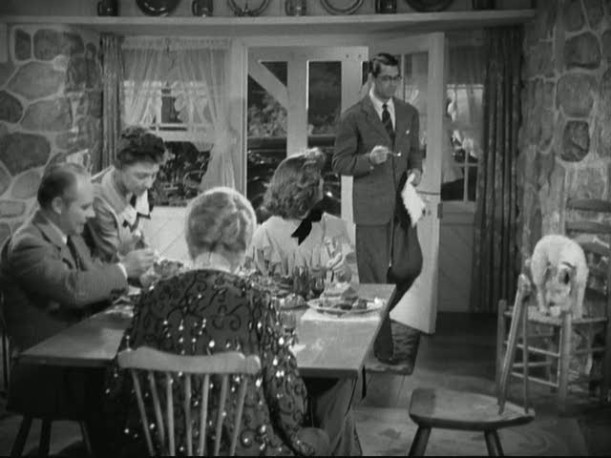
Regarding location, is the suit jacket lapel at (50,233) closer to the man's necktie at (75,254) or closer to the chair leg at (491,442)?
the man's necktie at (75,254)

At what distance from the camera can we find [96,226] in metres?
4.11

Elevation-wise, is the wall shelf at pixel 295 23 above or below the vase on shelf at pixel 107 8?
below

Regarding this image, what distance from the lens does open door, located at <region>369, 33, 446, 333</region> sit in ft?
20.4

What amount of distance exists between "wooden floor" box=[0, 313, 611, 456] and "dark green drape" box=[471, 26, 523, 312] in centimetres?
123

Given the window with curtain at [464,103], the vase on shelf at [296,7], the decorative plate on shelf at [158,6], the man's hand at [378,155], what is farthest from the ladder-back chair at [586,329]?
the decorative plate on shelf at [158,6]

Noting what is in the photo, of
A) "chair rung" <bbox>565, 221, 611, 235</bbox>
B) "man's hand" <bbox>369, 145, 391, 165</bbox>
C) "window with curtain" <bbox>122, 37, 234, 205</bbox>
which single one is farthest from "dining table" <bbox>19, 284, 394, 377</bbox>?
"window with curtain" <bbox>122, 37, 234, 205</bbox>

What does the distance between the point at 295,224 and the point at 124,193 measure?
2.45 feet

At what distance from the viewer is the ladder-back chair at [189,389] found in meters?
2.34

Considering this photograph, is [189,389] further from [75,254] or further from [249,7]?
[249,7]

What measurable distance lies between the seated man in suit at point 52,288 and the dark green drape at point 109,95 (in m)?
3.99

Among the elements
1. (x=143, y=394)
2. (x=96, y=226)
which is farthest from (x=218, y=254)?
(x=96, y=226)

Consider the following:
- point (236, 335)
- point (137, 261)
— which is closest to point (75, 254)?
point (137, 261)

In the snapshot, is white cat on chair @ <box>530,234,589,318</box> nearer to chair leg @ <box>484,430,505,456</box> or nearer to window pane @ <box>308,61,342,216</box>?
chair leg @ <box>484,430,505,456</box>

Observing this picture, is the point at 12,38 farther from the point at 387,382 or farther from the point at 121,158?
the point at 387,382
